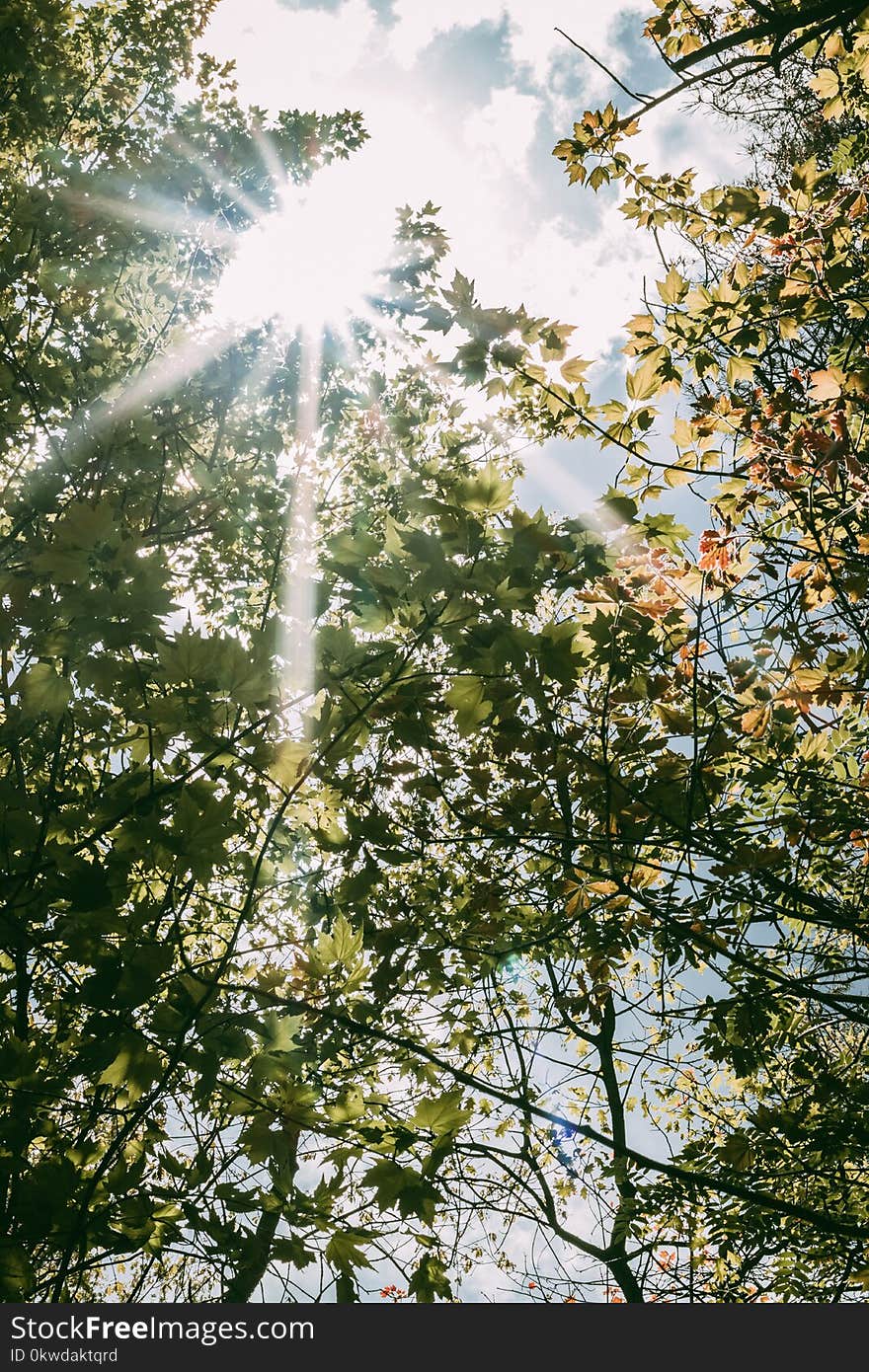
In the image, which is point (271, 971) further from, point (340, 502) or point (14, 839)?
point (340, 502)

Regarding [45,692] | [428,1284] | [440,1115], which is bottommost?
[428,1284]

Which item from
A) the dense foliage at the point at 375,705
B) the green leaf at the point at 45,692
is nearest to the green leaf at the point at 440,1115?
the dense foliage at the point at 375,705

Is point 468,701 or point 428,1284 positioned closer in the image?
point 428,1284

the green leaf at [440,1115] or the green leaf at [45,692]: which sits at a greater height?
the green leaf at [45,692]

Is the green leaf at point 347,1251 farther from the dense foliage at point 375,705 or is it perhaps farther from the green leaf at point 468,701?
the green leaf at point 468,701

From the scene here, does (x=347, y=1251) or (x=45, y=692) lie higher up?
(x=45, y=692)

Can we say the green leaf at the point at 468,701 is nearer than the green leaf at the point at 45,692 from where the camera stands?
No

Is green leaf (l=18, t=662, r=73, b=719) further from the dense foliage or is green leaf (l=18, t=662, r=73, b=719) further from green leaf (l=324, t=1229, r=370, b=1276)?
green leaf (l=324, t=1229, r=370, b=1276)

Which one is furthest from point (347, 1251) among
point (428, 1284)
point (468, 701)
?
point (468, 701)

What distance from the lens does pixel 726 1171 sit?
3.48 meters

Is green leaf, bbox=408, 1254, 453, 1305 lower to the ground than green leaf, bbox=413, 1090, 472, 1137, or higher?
lower

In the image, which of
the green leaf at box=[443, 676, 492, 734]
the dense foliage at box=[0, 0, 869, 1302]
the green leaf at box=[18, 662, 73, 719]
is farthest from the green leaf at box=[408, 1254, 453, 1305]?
the green leaf at box=[18, 662, 73, 719]

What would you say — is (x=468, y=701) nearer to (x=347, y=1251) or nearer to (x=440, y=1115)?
(x=440, y=1115)

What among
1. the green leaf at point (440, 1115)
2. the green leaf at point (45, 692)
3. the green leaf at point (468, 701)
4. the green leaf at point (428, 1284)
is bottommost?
the green leaf at point (428, 1284)
